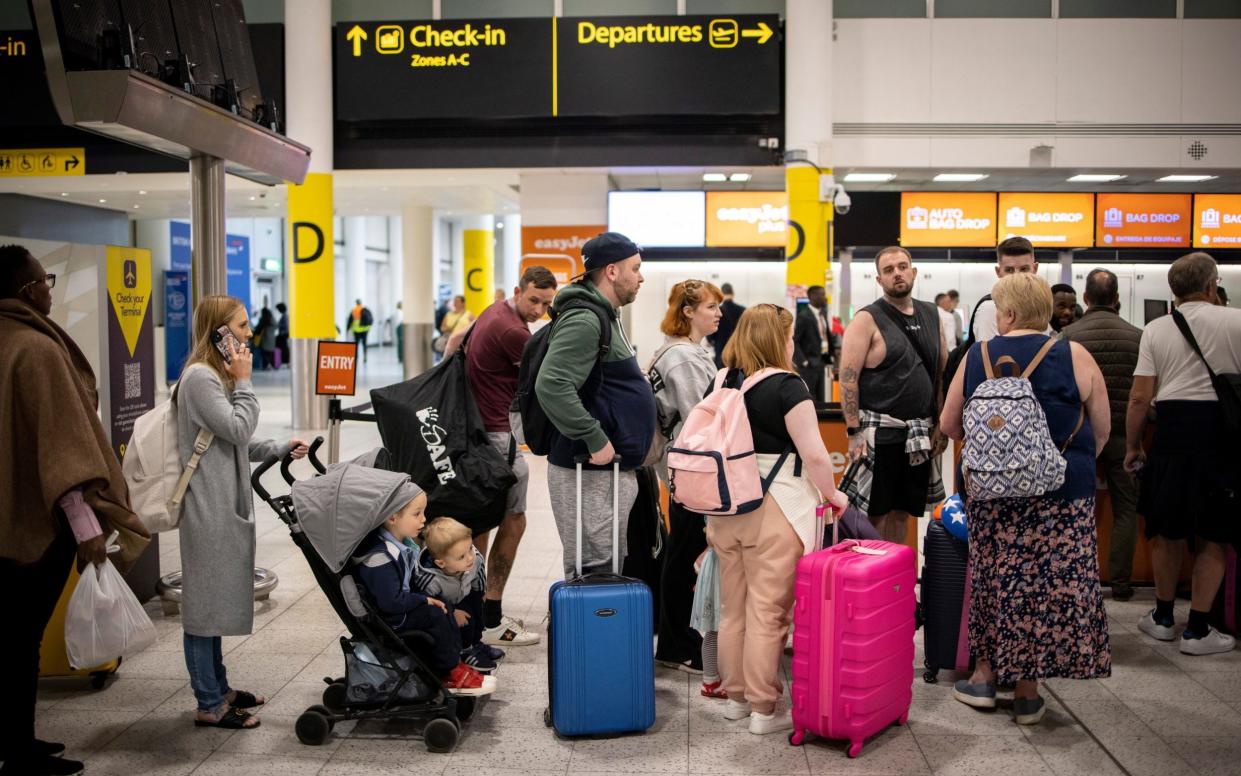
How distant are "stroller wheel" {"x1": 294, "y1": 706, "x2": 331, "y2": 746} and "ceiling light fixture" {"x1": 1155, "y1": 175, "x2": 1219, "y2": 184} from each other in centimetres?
1190

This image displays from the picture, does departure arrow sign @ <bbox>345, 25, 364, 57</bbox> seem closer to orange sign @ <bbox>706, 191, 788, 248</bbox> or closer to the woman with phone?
orange sign @ <bbox>706, 191, 788, 248</bbox>

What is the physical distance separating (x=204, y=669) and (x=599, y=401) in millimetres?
1659

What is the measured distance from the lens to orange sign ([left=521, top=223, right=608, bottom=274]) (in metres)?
12.9

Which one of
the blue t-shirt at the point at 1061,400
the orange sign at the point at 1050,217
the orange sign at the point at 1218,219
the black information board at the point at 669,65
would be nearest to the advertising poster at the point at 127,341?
the blue t-shirt at the point at 1061,400

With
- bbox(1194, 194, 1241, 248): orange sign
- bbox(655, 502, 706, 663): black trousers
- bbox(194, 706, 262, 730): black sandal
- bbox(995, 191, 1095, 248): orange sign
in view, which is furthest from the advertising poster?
bbox(1194, 194, 1241, 248): orange sign

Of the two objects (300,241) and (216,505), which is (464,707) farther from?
(300,241)

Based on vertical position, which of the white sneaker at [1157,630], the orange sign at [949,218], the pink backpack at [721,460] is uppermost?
the orange sign at [949,218]

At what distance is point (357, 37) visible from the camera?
440 inches

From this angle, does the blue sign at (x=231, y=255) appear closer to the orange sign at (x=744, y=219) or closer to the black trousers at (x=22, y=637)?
the orange sign at (x=744, y=219)

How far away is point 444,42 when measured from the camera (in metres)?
10.9

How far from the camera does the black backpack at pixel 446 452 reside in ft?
14.5

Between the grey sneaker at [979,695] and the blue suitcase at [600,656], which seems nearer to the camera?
the blue suitcase at [600,656]

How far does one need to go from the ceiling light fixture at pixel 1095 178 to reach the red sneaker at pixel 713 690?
10210 mm

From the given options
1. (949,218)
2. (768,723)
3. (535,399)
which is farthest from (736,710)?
(949,218)
